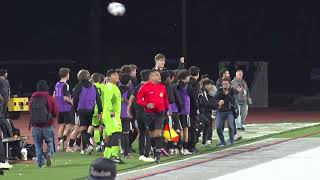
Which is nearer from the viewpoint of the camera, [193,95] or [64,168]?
[64,168]

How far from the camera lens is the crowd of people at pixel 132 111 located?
15906 mm

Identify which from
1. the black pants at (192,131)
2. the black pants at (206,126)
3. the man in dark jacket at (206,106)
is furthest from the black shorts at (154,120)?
the black pants at (206,126)

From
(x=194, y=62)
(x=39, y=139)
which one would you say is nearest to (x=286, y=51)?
(x=194, y=62)

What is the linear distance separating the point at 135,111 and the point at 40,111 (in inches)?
111

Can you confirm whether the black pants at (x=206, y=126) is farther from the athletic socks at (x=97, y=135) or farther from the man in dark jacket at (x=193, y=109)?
the athletic socks at (x=97, y=135)

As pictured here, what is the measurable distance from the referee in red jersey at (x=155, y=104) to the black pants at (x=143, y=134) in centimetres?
21

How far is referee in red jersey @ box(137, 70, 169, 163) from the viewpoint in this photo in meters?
16.3

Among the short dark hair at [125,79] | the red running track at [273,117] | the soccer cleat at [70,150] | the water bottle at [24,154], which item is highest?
the short dark hair at [125,79]

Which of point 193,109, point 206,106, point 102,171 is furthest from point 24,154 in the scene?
point 102,171

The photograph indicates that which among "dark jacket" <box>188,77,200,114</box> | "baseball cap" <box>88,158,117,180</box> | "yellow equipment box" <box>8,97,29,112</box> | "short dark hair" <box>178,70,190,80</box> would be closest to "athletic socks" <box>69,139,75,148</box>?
"yellow equipment box" <box>8,97,29,112</box>

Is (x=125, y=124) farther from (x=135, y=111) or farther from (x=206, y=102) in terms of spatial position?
(x=206, y=102)

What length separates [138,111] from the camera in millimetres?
16969

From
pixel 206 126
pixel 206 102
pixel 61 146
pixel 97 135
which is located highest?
pixel 206 102

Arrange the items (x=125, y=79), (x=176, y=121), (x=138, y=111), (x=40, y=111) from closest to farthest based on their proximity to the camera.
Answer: (x=40, y=111)
(x=138, y=111)
(x=125, y=79)
(x=176, y=121)
